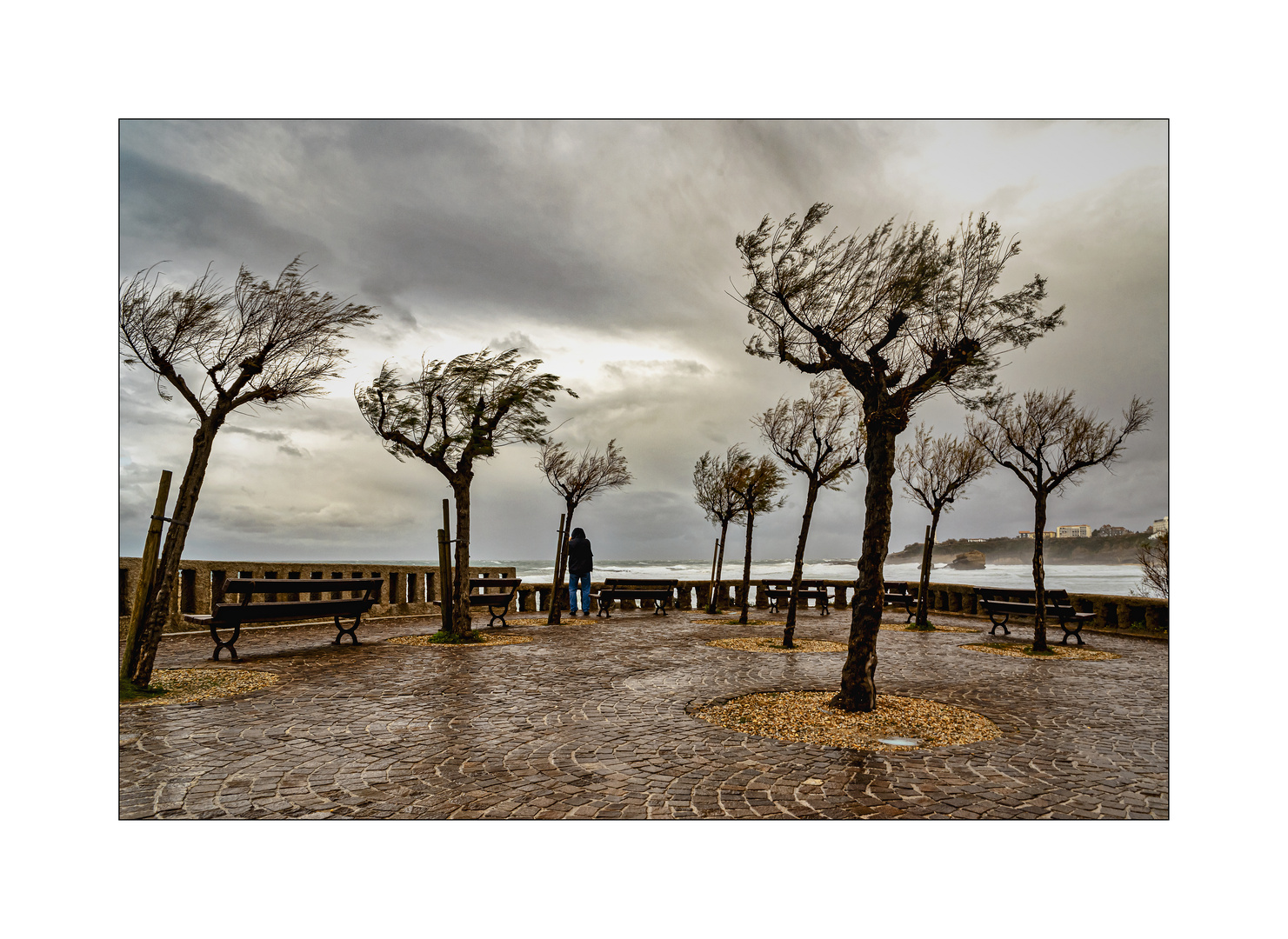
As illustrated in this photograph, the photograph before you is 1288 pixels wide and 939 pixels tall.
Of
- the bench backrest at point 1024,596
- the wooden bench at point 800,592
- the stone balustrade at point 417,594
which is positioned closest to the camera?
the stone balustrade at point 417,594

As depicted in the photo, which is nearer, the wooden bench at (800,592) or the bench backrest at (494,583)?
the bench backrest at (494,583)

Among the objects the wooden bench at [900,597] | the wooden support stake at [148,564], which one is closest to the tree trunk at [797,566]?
the wooden bench at [900,597]

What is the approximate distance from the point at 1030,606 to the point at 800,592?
7.60 meters

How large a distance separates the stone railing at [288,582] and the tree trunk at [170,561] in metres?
0.89

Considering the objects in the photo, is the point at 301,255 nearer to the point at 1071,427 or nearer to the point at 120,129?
the point at 120,129

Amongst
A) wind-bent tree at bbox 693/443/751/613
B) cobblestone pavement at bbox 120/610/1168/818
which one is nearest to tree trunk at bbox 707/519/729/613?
wind-bent tree at bbox 693/443/751/613

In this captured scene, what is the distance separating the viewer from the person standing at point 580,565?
1750cm

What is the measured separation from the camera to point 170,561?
264 inches

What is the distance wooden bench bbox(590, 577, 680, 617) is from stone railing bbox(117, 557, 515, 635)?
2692 mm

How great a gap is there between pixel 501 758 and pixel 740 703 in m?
2.72

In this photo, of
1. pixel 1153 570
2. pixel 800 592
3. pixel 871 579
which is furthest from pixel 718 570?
pixel 871 579

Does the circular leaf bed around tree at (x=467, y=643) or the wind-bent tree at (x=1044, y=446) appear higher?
the wind-bent tree at (x=1044, y=446)

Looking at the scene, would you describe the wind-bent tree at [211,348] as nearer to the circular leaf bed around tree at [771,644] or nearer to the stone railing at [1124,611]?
the circular leaf bed around tree at [771,644]

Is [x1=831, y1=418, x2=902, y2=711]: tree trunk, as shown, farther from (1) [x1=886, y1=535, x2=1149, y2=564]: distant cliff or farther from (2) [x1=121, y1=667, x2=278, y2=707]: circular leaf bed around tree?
(2) [x1=121, y1=667, x2=278, y2=707]: circular leaf bed around tree
